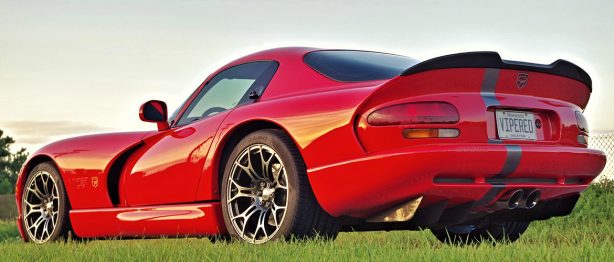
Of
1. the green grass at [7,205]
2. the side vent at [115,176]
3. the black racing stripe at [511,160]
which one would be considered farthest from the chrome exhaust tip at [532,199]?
the green grass at [7,205]

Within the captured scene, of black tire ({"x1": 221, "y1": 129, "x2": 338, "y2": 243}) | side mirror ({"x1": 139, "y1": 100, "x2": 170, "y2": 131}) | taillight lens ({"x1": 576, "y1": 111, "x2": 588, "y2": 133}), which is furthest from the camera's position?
side mirror ({"x1": 139, "y1": 100, "x2": 170, "y2": 131})

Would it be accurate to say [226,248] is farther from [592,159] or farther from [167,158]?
[592,159]

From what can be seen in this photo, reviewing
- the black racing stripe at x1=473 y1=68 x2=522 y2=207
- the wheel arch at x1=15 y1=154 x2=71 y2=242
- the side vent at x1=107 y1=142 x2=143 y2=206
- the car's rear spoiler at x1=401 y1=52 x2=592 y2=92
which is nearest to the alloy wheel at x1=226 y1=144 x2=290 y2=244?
the car's rear spoiler at x1=401 y1=52 x2=592 y2=92

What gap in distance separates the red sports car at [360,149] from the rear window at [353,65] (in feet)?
0.06

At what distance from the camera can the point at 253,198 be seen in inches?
228

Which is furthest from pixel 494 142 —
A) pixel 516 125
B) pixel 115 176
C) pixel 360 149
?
pixel 115 176

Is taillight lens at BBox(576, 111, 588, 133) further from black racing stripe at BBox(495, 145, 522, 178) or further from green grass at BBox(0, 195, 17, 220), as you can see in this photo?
green grass at BBox(0, 195, 17, 220)

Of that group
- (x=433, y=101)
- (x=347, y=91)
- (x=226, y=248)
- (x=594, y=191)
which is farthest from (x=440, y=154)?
(x=594, y=191)

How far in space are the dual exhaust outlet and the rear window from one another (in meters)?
1.11

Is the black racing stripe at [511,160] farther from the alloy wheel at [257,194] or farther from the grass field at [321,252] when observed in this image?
the alloy wheel at [257,194]

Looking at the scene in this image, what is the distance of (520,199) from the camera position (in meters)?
5.39

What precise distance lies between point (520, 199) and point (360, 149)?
1.10 meters

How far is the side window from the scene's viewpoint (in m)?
6.21

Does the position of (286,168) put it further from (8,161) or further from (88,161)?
(8,161)
